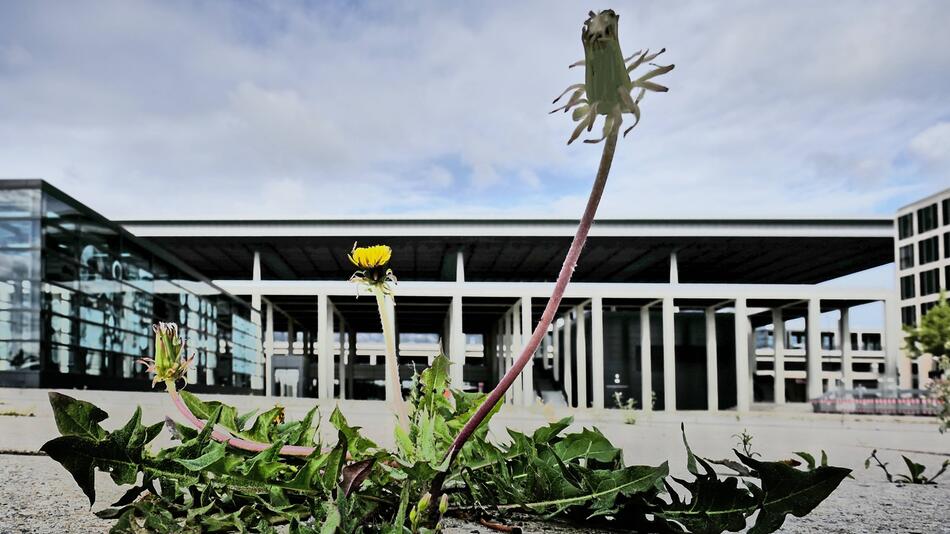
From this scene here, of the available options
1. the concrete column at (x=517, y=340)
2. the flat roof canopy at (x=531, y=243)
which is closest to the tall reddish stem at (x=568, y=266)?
the flat roof canopy at (x=531, y=243)

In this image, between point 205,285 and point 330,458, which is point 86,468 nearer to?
point 330,458

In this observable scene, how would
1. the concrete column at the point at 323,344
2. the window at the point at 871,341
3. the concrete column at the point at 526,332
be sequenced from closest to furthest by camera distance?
the concrete column at the point at 526,332 → the concrete column at the point at 323,344 → the window at the point at 871,341

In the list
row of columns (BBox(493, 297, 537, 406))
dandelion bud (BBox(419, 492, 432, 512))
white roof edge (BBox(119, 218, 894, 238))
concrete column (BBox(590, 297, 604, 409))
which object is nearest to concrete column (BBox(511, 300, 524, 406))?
row of columns (BBox(493, 297, 537, 406))

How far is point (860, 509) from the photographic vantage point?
2262 mm

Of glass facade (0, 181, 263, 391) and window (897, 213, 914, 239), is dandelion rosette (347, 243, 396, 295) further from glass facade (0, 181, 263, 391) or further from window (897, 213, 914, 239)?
window (897, 213, 914, 239)

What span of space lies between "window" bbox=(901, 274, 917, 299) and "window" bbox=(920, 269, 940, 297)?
120 centimetres

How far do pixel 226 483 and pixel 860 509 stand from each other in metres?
1.92

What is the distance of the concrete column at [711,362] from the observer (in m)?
38.3

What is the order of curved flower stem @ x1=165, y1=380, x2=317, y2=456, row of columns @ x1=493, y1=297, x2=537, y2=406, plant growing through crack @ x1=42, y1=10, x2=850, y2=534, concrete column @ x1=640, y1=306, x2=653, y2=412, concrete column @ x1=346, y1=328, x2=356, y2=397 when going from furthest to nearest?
concrete column @ x1=346, y1=328, x2=356, y2=397 → concrete column @ x1=640, y1=306, x2=653, y2=412 → row of columns @ x1=493, y1=297, x2=537, y2=406 → curved flower stem @ x1=165, y1=380, x2=317, y2=456 → plant growing through crack @ x1=42, y1=10, x2=850, y2=534

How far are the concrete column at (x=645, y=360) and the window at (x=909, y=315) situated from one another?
30.3 metres

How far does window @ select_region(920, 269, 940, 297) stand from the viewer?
55.4 m

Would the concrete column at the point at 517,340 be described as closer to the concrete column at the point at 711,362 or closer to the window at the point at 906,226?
the concrete column at the point at 711,362

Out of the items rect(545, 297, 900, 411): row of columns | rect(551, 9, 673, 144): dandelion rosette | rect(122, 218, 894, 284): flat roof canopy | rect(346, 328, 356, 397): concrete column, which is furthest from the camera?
rect(346, 328, 356, 397): concrete column

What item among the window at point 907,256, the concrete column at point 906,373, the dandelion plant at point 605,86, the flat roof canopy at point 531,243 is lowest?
the concrete column at point 906,373
